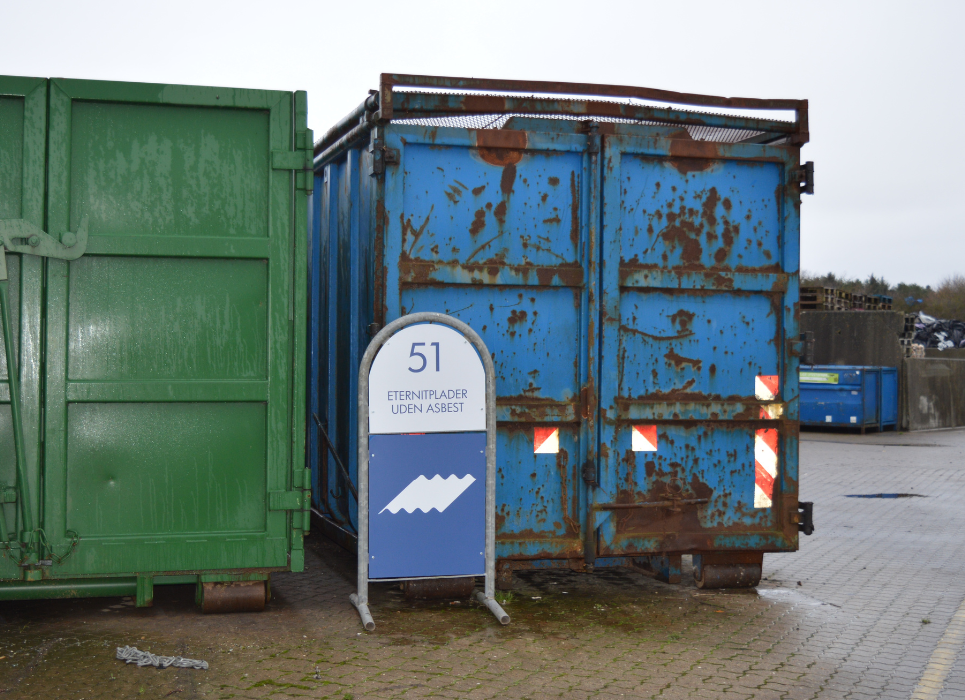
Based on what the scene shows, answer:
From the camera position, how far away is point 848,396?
20.4m

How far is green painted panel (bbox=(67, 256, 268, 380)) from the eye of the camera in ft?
16.2

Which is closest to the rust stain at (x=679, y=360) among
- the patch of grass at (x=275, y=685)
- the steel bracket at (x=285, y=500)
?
the steel bracket at (x=285, y=500)

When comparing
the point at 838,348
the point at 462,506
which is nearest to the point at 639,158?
the point at 462,506

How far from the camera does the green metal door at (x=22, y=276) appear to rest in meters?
4.81

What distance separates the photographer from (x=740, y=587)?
633 cm

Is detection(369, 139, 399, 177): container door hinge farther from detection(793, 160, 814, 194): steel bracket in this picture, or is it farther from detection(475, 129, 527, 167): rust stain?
detection(793, 160, 814, 194): steel bracket

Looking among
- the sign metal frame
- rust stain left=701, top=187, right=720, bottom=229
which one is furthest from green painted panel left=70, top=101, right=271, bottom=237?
rust stain left=701, top=187, right=720, bottom=229

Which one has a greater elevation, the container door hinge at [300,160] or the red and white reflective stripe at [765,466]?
the container door hinge at [300,160]

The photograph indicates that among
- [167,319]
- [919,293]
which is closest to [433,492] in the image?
[167,319]

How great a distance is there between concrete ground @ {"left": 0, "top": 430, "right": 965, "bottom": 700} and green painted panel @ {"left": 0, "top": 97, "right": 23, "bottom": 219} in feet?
6.99

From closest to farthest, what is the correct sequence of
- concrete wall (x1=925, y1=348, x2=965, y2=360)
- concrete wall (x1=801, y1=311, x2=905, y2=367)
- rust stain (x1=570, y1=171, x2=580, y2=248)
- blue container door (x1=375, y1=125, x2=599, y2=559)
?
blue container door (x1=375, y1=125, x2=599, y2=559)
rust stain (x1=570, y1=171, x2=580, y2=248)
concrete wall (x1=801, y1=311, x2=905, y2=367)
concrete wall (x1=925, y1=348, x2=965, y2=360)

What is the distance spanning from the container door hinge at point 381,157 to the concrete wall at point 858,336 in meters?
18.7

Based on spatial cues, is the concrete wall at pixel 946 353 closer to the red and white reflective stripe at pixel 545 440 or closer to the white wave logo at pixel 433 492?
the red and white reflective stripe at pixel 545 440

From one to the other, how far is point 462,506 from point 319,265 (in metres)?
2.71
